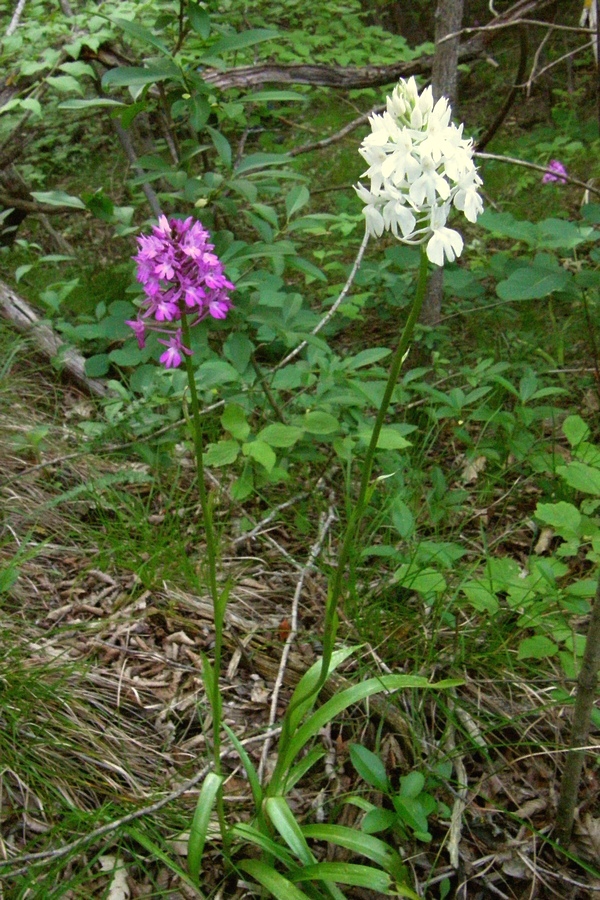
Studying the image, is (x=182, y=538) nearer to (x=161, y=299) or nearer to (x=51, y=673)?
(x=51, y=673)

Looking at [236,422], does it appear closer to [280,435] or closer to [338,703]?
[280,435]

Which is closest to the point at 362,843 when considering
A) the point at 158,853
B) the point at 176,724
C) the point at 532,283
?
the point at 158,853

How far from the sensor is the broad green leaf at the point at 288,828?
1.29 meters

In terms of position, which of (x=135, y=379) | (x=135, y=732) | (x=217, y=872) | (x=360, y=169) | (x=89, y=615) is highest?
(x=360, y=169)

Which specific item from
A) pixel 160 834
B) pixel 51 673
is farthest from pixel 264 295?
pixel 160 834

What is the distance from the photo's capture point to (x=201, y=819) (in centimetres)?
131

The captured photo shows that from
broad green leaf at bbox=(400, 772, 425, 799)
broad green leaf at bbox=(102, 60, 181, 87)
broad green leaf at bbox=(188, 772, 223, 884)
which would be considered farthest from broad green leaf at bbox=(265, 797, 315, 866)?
broad green leaf at bbox=(102, 60, 181, 87)

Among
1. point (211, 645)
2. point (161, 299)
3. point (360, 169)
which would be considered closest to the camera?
point (161, 299)

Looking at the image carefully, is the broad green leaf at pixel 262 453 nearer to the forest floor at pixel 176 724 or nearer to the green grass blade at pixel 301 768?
the forest floor at pixel 176 724

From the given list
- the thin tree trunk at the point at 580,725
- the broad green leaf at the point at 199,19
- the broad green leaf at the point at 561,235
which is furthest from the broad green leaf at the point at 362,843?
the broad green leaf at the point at 199,19

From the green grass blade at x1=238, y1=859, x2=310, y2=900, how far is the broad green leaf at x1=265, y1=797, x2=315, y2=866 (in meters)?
0.05

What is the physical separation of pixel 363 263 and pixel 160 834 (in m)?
2.26

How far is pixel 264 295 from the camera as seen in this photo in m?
2.34

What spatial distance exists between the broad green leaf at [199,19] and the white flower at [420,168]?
46.1 inches
